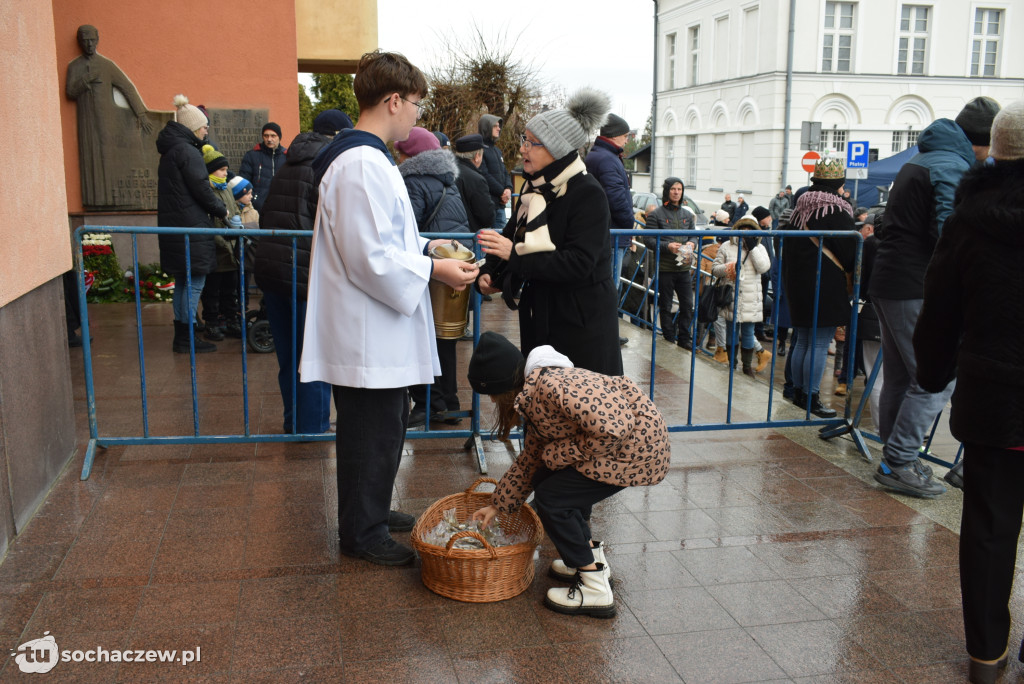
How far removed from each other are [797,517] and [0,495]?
360 centimetres

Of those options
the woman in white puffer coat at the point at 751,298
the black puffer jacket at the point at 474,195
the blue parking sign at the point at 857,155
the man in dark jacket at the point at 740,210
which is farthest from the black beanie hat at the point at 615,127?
the blue parking sign at the point at 857,155

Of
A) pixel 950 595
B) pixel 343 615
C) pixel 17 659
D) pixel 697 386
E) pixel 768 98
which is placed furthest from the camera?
pixel 768 98

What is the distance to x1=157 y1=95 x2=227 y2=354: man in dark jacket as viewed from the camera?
25.0ft

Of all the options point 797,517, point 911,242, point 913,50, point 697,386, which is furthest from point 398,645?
point 913,50

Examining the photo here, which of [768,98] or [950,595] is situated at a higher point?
[768,98]

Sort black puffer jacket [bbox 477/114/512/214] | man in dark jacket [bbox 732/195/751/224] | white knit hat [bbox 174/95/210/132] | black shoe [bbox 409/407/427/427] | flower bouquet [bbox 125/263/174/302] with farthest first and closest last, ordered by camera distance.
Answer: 1. man in dark jacket [bbox 732/195/751/224]
2. flower bouquet [bbox 125/263/174/302]
3. black puffer jacket [bbox 477/114/512/214]
4. white knit hat [bbox 174/95/210/132]
5. black shoe [bbox 409/407/427/427]

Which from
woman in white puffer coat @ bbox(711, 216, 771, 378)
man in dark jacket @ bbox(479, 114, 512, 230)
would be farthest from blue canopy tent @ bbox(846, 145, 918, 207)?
man in dark jacket @ bbox(479, 114, 512, 230)

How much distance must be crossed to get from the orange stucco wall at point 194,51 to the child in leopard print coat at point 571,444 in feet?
29.8

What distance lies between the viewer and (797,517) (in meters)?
4.38

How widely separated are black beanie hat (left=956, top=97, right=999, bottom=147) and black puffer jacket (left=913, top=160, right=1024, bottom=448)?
1.61m

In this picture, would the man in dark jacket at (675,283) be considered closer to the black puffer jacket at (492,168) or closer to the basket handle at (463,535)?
the black puffer jacket at (492,168)

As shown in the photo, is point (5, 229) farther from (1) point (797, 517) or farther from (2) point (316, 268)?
(1) point (797, 517)

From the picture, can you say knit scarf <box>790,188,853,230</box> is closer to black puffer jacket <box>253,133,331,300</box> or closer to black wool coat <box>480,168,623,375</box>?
black wool coat <box>480,168,623,375</box>

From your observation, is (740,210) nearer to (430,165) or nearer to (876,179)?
(876,179)
